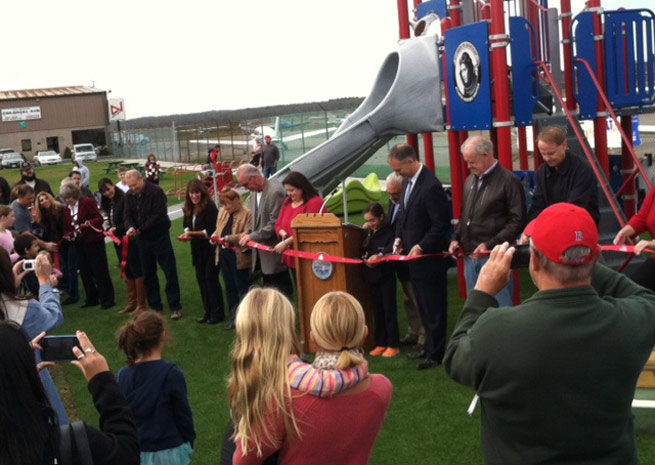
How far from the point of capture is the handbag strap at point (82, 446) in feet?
7.85

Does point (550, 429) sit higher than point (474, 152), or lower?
lower

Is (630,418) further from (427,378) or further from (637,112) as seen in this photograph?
(637,112)

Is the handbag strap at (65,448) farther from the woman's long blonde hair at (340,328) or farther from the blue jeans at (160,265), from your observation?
the blue jeans at (160,265)

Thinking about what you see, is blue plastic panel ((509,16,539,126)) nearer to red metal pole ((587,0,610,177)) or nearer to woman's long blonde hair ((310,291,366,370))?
red metal pole ((587,0,610,177))

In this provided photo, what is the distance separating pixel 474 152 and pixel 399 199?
127cm

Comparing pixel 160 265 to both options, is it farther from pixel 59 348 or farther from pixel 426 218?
pixel 59 348

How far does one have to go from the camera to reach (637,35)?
906cm

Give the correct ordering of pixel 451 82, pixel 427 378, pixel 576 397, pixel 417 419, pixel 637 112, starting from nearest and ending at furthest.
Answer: pixel 576 397, pixel 417 419, pixel 427 378, pixel 451 82, pixel 637 112

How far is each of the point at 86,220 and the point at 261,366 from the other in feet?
27.3

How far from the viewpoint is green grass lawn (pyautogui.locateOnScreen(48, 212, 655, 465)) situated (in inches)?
219

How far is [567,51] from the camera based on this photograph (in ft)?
30.3

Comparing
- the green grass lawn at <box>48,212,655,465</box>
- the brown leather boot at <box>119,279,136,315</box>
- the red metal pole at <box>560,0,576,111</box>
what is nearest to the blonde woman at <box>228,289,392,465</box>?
the green grass lawn at <box>48,212,655,465</box>

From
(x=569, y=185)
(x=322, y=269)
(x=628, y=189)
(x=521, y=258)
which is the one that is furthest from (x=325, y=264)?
(x=628, y=189)

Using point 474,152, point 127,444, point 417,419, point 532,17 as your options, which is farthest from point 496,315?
point 532,17
